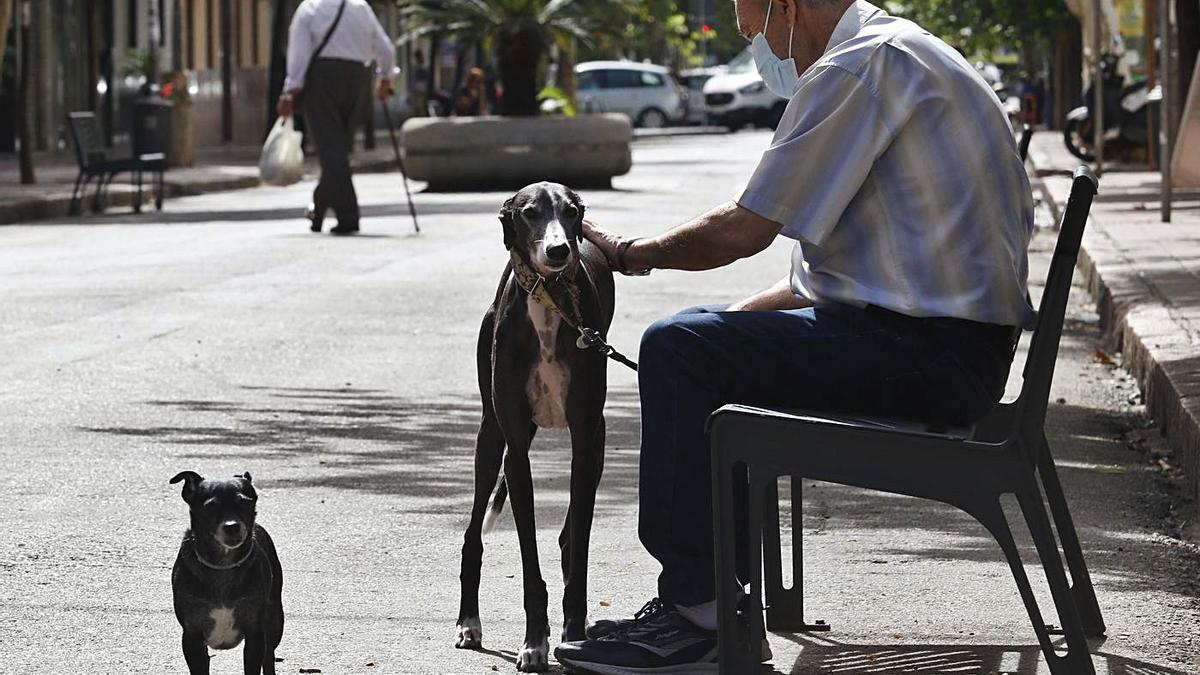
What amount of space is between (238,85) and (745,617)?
41354mm

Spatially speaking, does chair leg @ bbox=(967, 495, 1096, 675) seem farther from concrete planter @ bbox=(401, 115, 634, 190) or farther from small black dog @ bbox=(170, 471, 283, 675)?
concrete planter @ bbox=(401, 115, 634, 190)

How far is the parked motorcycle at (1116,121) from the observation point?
25.5m

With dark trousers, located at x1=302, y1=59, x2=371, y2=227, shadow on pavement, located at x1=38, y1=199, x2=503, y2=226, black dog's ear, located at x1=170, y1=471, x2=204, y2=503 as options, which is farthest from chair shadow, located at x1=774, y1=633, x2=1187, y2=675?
shadow on pavement, located at x1=38, y1=199, x2=503, y2=226

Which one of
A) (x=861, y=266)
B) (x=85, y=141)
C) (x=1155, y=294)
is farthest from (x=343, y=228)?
(x=861, y=266)

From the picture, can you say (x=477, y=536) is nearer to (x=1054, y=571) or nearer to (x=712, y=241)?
(x=712, y=241)

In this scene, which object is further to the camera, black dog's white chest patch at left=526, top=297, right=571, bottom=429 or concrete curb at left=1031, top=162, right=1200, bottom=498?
concrete curb at left=1031, top=162, right=1200, bottom=498

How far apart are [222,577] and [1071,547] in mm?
1821

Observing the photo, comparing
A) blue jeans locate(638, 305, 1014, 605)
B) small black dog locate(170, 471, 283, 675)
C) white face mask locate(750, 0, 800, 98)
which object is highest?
white face mask locate(750, 0, 800, 98)

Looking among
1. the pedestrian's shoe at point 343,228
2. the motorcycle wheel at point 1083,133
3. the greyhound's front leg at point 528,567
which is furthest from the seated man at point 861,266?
the motorcycle wheel at point 1083,133

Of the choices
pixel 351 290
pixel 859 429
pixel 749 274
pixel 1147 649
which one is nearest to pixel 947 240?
pixel 859 429

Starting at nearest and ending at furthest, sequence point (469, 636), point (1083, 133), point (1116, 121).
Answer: point (469, 636)
point (1116, 121)
point (1083, 133)

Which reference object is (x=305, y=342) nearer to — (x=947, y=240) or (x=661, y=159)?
(x=947, y=240)

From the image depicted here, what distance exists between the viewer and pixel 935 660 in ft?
15.8

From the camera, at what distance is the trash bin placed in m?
28.6
